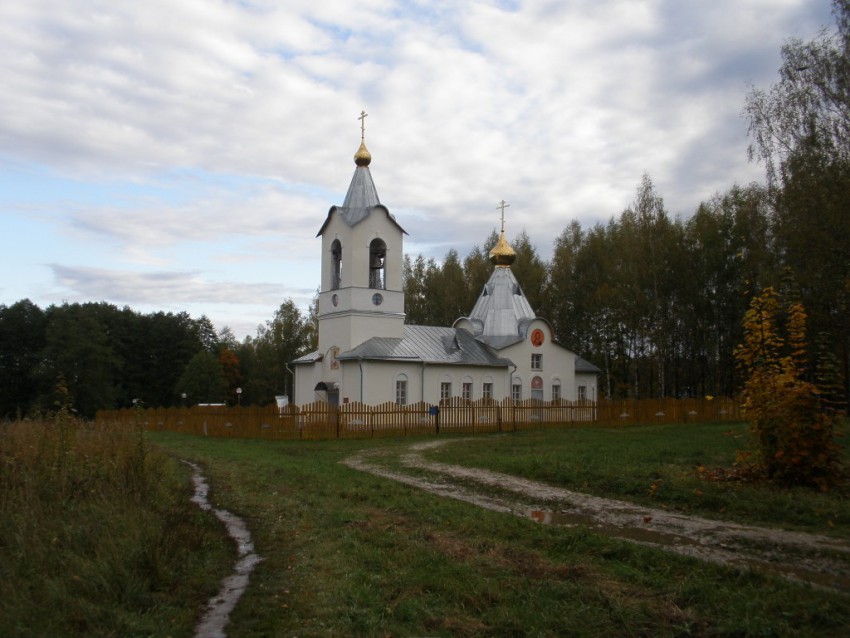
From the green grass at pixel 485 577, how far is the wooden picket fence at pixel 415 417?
14088 mm

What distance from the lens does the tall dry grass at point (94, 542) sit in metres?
5.96

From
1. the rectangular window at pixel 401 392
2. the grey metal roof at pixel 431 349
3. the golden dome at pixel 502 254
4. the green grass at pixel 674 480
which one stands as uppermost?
the golden dome at pixel 502 254

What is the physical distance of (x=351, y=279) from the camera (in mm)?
33000

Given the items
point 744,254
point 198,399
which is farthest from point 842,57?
point 198,399

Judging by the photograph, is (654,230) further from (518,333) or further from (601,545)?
(601,545)

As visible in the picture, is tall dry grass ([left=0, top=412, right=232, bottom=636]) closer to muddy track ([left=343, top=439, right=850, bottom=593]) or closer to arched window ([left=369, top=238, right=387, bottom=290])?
muddy track ([left=343, top=439, right=850, bottom=593])

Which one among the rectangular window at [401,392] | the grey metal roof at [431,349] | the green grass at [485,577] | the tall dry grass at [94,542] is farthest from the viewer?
the rectangular window at [401,392]

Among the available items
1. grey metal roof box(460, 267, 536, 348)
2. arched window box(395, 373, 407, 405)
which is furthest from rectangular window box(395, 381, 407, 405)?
grey metal roof box(460, 267, 536, 348)

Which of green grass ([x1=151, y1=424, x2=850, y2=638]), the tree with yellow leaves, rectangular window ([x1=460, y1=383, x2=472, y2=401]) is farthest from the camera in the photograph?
rectangular window ([x1=460, y1=383, x2=472, y2=401])

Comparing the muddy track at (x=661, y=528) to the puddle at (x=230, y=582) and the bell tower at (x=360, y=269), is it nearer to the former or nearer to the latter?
the puddle at (x=230, y=582)

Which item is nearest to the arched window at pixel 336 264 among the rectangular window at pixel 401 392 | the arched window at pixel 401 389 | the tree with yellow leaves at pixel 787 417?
the arched window at pixel 401 389

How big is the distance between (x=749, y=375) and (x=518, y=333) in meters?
25.9

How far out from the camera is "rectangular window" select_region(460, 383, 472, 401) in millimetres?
35344

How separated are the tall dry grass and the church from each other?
2072 cm
